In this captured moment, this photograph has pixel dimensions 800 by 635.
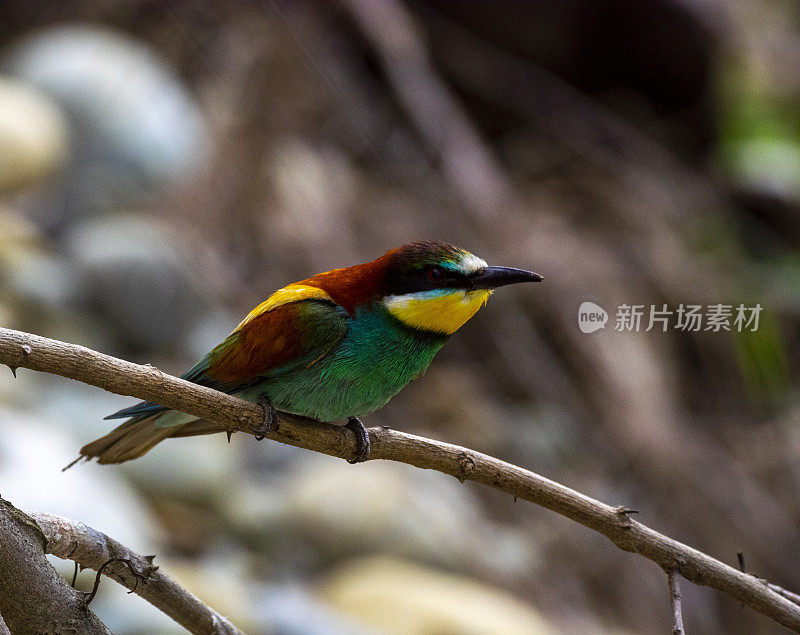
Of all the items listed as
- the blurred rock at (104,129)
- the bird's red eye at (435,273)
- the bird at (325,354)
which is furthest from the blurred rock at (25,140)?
the bird's red eye at (435,273)

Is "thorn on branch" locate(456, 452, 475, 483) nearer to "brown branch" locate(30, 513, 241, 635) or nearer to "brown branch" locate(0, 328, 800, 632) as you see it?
"brown branch" locate(0, 328, 800, 632)

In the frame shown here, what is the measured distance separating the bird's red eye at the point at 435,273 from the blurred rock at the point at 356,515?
2.67 metres

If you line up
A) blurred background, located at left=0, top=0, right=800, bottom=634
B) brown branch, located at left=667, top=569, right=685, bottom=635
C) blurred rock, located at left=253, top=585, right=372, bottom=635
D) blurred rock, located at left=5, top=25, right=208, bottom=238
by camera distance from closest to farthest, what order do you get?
brown branch, located at left=667, top=569, right=685, bottom=635, blurred rock, located at left=253, top=585, right=372, bottom=635, blurred background, located at left=0, top=0, right=800, bottom=634, blurred rock, located at left=5, top=25, right=208, bottom=238

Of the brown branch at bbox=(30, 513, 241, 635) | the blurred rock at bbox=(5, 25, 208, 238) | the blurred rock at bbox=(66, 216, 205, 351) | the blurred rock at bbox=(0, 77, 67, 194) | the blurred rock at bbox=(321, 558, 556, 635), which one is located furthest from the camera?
the blurred rock at bbox=(5, 25, 208, 238)

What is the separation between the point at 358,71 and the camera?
21.4 feet

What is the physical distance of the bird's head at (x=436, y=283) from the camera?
70.9 inches

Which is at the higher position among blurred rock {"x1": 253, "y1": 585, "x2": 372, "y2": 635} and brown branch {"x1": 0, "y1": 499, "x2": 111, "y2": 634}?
blurred rock {"x1": 253, "y1": 585, "x2": 372, "y2": 635}

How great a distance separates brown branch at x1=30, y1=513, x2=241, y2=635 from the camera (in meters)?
1.39

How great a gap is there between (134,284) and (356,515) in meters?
1.63

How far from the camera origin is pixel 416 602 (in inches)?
150

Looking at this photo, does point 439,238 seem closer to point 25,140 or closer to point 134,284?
point 134,284

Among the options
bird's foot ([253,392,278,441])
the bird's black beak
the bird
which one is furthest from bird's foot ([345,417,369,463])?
the bird's black beak

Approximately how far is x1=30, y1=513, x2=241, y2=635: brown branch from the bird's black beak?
0.78m

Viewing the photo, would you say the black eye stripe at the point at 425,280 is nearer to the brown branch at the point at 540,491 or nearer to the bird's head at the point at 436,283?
the bird's head at the point at 436,283
